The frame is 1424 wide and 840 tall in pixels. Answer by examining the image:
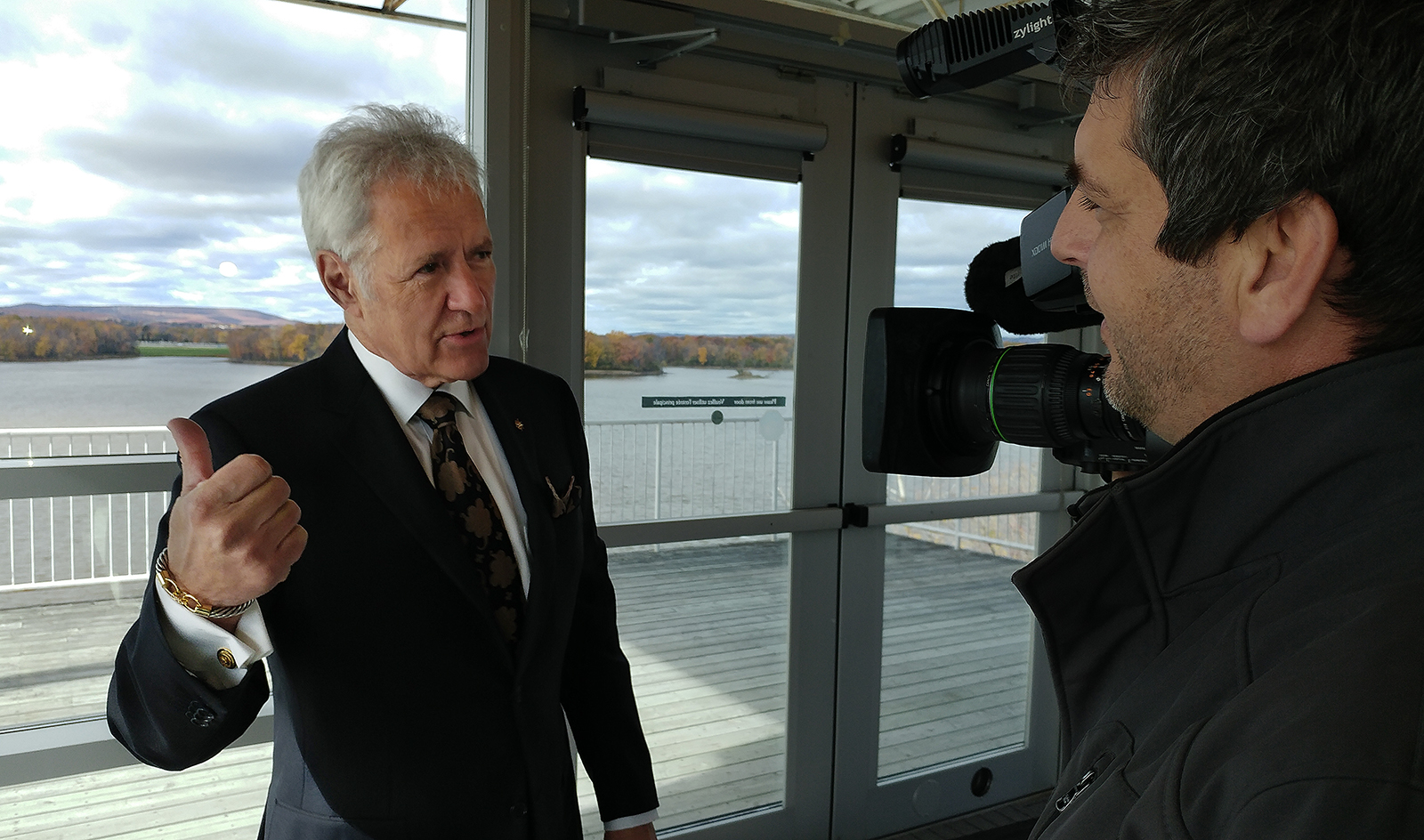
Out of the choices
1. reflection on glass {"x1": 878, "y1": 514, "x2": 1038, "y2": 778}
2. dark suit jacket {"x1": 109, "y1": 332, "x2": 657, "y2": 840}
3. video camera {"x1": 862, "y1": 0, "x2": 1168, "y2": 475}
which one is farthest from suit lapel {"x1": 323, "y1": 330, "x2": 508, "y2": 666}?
reflection on glass {"x1": 878, "y1": 514, "x2": 1038, "y2": 778}

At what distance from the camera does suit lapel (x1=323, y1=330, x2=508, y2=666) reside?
1.31 m

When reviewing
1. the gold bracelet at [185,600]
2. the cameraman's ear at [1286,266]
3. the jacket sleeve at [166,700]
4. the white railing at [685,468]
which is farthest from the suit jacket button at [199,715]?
the white railing at [685,468]

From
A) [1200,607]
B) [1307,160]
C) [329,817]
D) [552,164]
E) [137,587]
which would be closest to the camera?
[1307,160]

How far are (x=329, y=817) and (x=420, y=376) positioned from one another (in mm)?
644

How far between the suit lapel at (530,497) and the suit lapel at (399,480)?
0.07 m

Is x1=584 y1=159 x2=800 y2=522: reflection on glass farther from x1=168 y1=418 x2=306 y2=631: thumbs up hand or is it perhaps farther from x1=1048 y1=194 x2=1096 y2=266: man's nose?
x1=1048 y1=194 x2=1096 y2=266: man's nose

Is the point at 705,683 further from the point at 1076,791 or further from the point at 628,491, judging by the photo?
the point at 1076,791

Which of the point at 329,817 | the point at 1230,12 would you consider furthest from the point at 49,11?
the point at 1230,12

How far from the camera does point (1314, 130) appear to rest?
611mm

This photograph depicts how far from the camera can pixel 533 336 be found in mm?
2441

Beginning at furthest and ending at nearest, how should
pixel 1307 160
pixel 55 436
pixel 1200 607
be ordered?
pixel 55 436, pixel 1200 607, pixel 1307 160

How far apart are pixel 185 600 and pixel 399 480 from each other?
33cm

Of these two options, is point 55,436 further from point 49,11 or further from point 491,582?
point 491,582

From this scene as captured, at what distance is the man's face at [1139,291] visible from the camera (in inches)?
27.6
